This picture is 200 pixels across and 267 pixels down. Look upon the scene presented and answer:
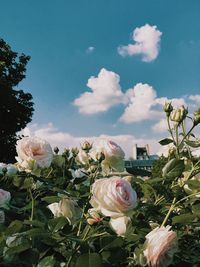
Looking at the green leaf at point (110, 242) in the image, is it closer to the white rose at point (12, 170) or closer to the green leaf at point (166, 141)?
the green leaf at point (166, 141)

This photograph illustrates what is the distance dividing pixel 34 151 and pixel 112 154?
0.29m

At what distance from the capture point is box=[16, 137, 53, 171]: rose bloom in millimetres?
1806

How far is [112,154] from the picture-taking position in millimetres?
1713

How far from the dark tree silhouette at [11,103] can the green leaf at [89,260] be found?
68.7 feet

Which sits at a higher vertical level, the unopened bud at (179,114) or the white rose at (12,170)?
the unopened bud at (179,114)

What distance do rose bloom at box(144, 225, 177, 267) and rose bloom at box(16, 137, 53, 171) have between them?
686mm

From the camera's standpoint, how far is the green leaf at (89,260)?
114cm

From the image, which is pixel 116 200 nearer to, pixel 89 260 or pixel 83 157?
pixel 89 260

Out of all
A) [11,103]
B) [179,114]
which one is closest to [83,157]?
[179,114]

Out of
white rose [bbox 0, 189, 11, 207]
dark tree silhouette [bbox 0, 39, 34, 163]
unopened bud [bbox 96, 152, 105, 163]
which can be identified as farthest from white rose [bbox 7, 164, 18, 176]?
dark tree silhouette [bbox 0, 39, 34, 163]

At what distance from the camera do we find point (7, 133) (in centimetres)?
2289

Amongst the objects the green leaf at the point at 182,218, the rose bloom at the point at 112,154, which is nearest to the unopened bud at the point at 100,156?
the rose bloom at the point at 112,154

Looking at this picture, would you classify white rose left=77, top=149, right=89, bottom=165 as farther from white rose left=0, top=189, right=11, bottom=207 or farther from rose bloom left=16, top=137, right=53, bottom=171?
white rose left=0, top=189, right=11, bottom=207

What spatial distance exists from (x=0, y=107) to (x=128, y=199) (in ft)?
71.3
